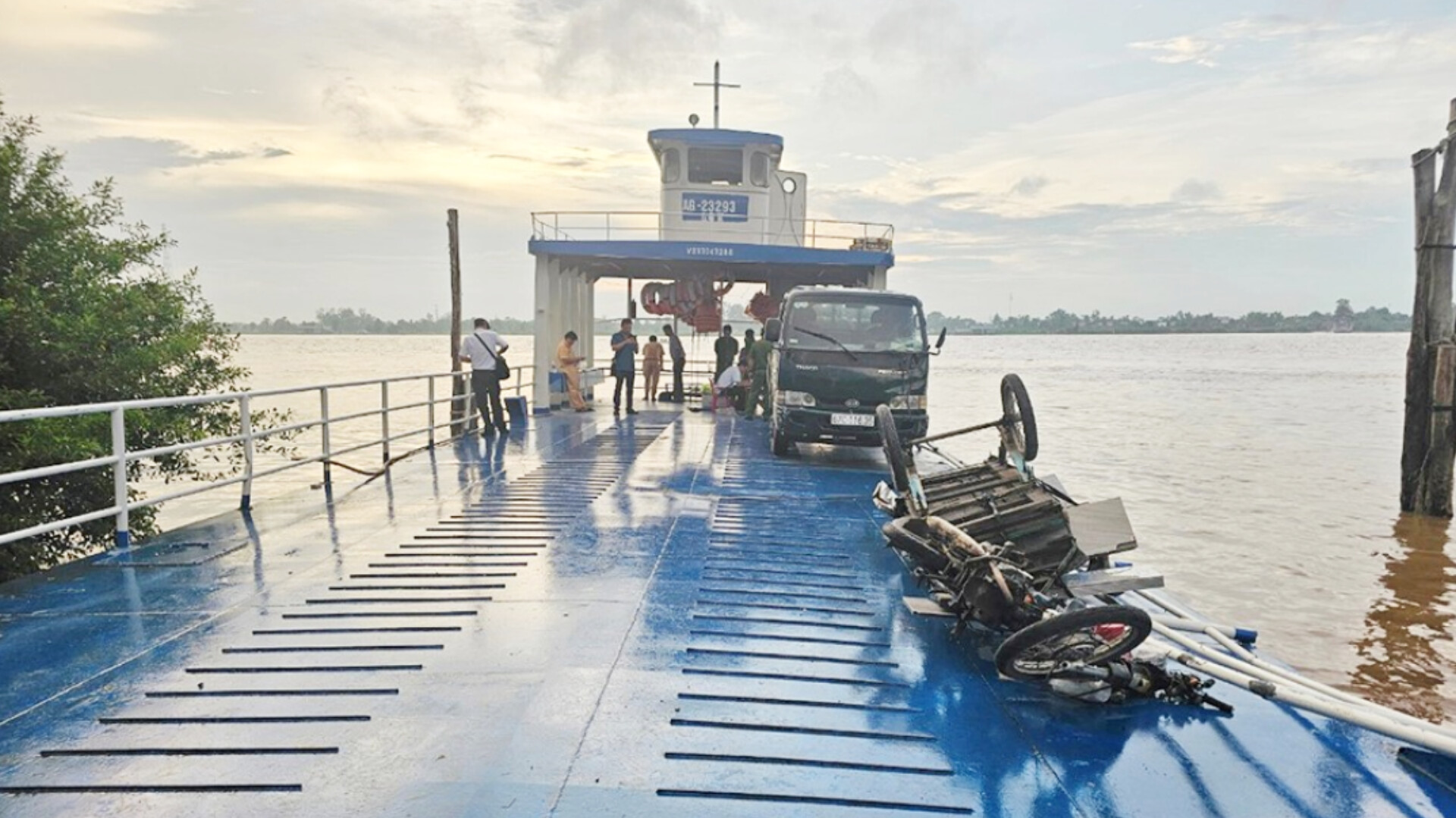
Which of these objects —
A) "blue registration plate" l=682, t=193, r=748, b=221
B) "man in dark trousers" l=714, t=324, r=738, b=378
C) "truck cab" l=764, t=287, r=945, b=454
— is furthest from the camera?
"blue registration plate" l=682, t=193, r=748, b=221

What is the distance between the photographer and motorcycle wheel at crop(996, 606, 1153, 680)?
133 inches

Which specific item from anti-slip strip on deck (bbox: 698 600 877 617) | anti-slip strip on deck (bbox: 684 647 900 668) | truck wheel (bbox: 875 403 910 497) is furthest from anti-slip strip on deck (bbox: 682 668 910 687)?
truck wheel (bbox: 875 403 910 497)

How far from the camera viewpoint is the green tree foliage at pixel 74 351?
409 inches

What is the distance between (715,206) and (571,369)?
5.13m

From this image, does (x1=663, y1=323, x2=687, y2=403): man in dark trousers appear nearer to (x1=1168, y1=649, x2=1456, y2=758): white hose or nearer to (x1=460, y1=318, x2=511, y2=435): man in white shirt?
(x1=460, y1=318, x2=511, y2=435): man in white shirt

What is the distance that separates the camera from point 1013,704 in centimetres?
365

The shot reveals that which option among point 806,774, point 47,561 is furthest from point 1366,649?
point 47,561

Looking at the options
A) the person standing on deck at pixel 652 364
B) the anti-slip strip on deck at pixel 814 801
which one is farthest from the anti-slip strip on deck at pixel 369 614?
the person standing on deck at pixel 652 364

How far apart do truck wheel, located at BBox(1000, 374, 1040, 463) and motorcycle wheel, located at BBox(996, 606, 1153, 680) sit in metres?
1.83

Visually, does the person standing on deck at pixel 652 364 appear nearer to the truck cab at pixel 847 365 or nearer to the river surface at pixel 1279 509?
the river surface at pixel 1279 509

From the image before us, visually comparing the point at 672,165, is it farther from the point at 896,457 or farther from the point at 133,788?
the point at 133,788

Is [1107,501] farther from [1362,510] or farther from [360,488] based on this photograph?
[1362,510]

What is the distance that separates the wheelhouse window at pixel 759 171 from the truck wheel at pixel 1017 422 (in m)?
13.5

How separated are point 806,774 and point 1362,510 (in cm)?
1424
